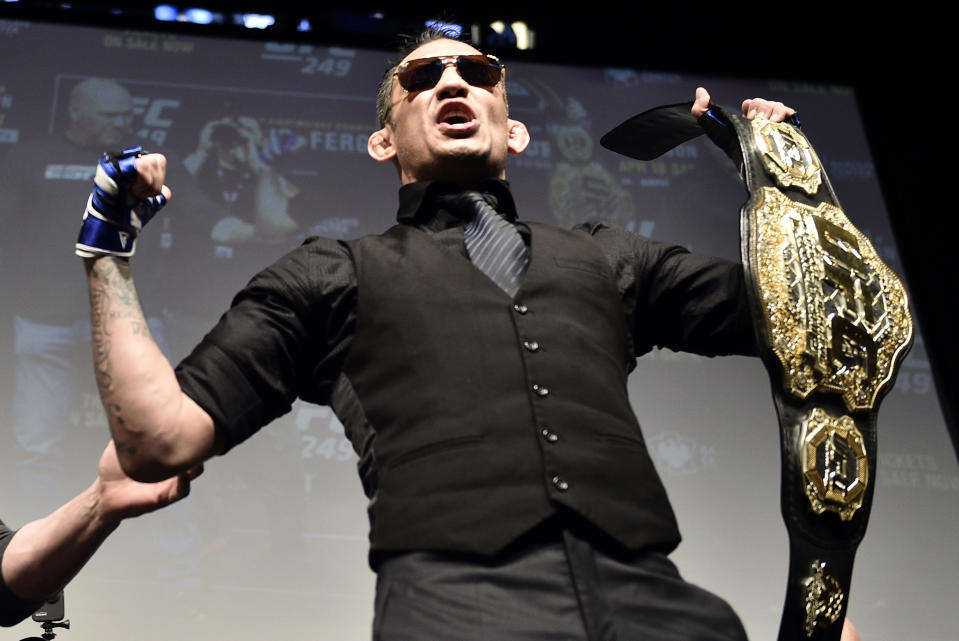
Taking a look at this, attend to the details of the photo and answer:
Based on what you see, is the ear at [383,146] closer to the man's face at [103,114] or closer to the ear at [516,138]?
the ear at [516,138]

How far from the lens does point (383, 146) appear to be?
206 centimetres

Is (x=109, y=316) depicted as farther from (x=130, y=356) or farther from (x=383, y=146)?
(x=383, y=146)

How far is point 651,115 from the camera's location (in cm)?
204

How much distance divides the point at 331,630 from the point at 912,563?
6.61 feet

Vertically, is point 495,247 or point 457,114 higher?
point 457,114

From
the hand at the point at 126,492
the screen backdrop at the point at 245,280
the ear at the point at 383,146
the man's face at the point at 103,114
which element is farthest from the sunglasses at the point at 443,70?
the man's face at the point at 103,114

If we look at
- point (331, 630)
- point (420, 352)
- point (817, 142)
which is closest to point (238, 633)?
point (331, 630)

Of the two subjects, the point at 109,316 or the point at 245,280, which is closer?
the point at 109,316

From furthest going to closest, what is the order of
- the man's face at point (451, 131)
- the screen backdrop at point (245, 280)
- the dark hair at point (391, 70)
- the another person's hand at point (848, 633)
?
the screen backdrop at point (245, 280) → the dark hair at point (391, 70) → the man's face at point (451, 131) → the another person's hand at point (848, 633)

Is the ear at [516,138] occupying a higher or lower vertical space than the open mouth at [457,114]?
higher

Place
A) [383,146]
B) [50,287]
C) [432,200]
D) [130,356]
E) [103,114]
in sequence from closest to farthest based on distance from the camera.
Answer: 1. [130,356]
2. [432,200]
3. [383,146]
4. [50,287]
5. [103,114]

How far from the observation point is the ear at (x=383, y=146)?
6.71ft

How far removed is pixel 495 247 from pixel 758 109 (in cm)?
63

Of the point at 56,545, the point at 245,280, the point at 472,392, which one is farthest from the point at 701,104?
the point at 245,280
